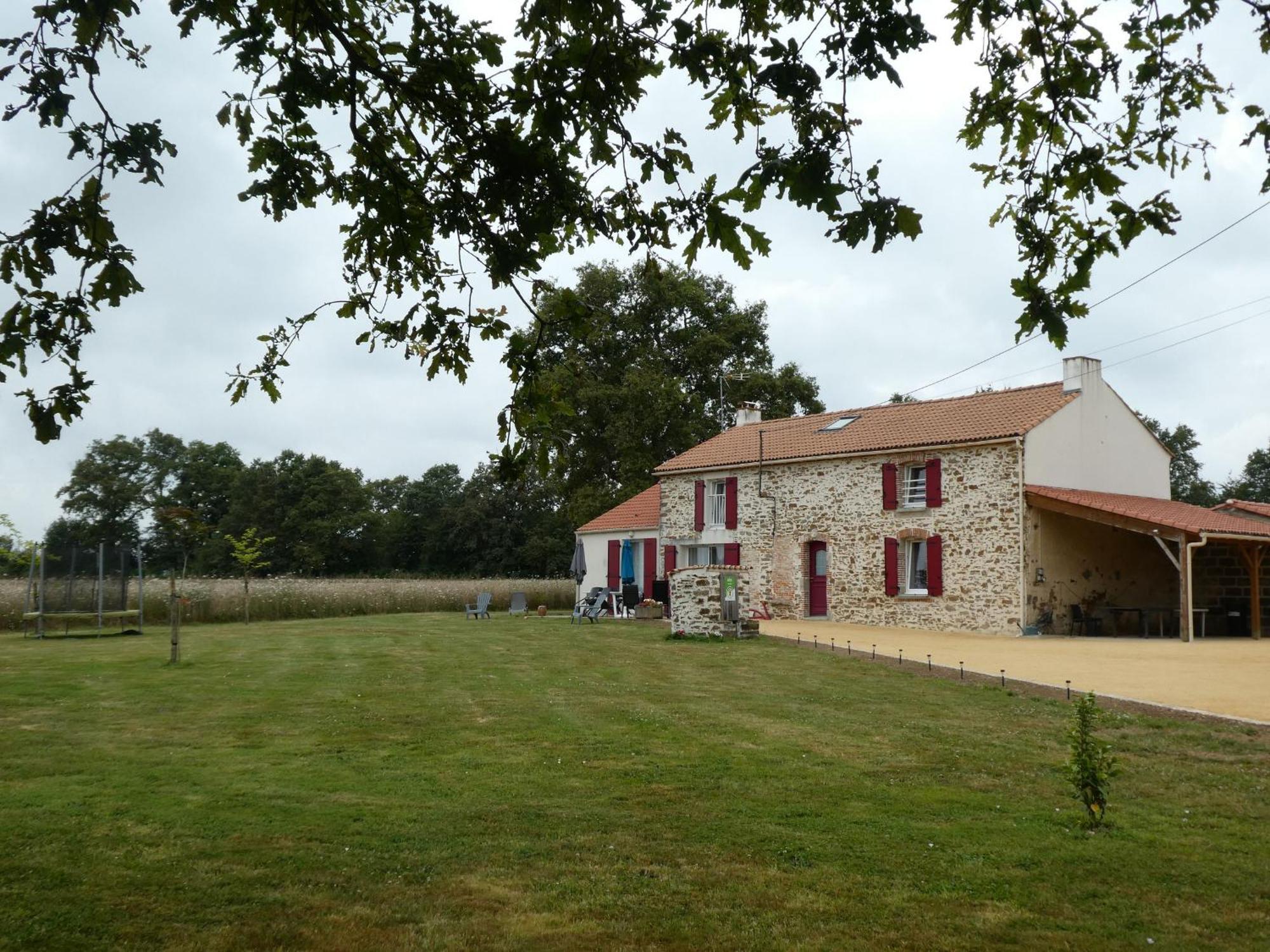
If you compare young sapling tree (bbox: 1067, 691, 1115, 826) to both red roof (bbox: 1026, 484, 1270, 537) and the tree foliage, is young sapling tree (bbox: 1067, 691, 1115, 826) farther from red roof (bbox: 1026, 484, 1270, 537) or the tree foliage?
the tree foliage

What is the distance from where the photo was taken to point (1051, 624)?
2133 centimetres

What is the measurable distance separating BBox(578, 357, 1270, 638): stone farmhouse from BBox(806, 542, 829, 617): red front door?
0.04 metres

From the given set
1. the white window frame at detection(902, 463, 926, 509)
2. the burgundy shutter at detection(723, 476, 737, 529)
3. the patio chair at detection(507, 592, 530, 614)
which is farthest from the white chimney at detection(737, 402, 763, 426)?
the patio chair at detection(507, 592, 530, 614)

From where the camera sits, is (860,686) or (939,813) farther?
(860,686)

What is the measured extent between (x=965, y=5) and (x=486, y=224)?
2758mm

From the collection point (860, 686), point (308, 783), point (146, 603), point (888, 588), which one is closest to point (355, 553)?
point (146, 603)

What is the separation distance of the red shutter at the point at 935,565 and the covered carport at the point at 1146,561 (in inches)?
81.3

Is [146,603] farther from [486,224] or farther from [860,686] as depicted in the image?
[486,224]

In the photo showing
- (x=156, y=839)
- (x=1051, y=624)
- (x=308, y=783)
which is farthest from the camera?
(x=1051, y=624)

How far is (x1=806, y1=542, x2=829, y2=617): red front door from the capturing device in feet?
83.7

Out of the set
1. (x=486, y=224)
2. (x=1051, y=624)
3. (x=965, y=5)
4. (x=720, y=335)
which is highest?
(x=720, y=335)

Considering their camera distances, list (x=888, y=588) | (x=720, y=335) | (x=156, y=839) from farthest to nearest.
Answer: (x=720, y=335), (x=888, y=588), (x=156, y=839)

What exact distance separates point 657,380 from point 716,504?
10846 millimetres

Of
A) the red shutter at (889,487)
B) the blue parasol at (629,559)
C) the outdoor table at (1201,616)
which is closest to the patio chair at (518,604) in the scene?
the blue parasol at (629,559)
